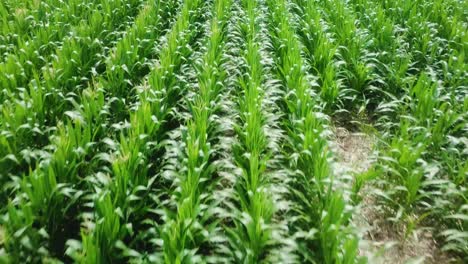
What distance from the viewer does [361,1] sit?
20.1 ft

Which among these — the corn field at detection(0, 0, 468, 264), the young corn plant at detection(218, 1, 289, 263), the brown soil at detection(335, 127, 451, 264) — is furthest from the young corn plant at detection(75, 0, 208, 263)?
the brown soil at detection(335, 127, 451, 264)

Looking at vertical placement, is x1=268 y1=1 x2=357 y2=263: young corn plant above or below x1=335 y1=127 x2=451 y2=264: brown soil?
above

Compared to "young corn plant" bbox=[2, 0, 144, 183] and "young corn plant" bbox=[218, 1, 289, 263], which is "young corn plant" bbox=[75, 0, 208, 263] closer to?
"young corn plant" bbox=[218, 1, 289, 263]

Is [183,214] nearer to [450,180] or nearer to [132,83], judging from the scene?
[450,180]

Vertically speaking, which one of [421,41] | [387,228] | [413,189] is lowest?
[387,228]

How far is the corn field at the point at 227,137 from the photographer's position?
235cm

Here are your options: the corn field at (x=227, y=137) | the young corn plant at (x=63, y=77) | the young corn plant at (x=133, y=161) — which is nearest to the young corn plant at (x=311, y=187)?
the corn field at (x=227, y=137)

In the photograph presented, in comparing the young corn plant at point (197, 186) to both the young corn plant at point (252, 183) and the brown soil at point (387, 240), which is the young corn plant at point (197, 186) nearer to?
the young corn plant at point (252, 183)

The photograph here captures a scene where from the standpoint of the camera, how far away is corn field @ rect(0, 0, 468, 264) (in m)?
2.35

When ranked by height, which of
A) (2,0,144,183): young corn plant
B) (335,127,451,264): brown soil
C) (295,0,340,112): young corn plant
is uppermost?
(295,0,340,112): young corn plant

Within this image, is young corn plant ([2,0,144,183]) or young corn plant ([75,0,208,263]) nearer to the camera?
young corn plant ([75,0,208,263])

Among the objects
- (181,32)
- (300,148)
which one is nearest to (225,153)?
(300,148)

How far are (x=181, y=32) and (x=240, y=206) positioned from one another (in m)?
2.69

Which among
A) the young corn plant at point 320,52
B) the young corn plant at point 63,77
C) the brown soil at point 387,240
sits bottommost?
the brown soil at point 387,240
